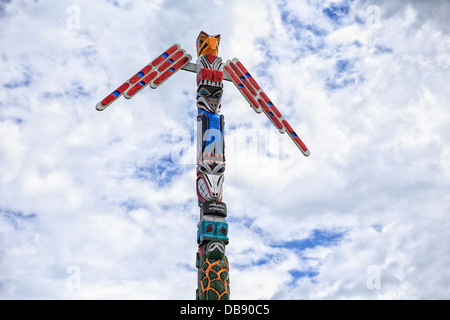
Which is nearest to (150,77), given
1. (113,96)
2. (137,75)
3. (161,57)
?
(137,75)

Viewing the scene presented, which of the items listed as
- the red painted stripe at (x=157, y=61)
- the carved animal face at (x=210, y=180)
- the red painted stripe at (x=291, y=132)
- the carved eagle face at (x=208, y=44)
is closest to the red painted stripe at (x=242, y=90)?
the carved eagle face at (x=208, y=44)

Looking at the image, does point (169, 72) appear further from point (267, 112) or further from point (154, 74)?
point (267, 112)

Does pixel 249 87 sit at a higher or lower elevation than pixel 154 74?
higher

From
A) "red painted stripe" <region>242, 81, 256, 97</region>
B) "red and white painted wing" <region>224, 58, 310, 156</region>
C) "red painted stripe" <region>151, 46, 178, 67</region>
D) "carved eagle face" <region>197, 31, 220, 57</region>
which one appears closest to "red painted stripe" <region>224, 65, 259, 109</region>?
"red and white painted wing" <region>224, 58, 310, 156</region>

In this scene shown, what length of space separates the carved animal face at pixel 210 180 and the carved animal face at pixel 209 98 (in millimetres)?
1720

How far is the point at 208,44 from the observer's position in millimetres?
15086

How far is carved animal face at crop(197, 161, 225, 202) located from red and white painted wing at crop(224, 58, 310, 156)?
269cm

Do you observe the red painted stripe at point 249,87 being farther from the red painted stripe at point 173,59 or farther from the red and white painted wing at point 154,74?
the red painted stripe at point 173,59

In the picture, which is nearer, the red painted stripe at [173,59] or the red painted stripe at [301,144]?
the red painted stripe at [173,59]

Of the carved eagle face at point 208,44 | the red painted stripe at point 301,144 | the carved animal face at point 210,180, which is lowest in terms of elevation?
the carved animal face at point 210,180

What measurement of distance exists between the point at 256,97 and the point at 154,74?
2963 mm

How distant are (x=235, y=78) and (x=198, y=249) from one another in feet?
16.7

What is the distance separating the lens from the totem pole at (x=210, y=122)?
40.9ft
